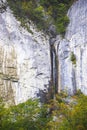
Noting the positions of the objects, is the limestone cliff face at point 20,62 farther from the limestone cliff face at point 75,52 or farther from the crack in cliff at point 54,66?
the limestone cliff face at point 75,52

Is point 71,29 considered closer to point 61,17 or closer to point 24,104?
point 61,17

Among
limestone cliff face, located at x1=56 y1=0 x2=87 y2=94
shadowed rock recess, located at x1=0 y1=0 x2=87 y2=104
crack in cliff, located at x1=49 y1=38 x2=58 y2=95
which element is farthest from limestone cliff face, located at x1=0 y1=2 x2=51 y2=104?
limestone cliff face, located at x1=56 y1=0 x2=87 y2=94

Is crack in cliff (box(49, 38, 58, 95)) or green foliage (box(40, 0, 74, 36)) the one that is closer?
crack in cliff (box(49, 38, 58, 95))

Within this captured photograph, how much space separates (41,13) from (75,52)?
361 cm

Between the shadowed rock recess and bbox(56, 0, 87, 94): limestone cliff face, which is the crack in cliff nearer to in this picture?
the shadowed rock recess

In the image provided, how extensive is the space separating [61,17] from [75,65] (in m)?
3.61

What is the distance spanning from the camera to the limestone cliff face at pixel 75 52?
1883cm

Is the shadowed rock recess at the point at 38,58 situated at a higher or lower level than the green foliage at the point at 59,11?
lower

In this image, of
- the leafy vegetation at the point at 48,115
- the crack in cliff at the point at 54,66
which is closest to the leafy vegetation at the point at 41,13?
the crack in cliff at the point at 54,66

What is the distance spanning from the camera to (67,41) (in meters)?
20.0

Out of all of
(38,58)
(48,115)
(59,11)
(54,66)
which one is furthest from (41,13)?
(48,115)

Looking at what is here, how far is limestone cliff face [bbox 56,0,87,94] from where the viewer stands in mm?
18828

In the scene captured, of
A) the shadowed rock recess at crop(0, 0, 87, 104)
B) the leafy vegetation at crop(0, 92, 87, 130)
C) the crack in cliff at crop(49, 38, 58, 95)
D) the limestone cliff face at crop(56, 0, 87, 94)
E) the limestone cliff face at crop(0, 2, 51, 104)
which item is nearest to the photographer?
the leafy vegetation at crop(0, 92, 87, 130)

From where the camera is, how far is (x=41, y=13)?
21.0m
